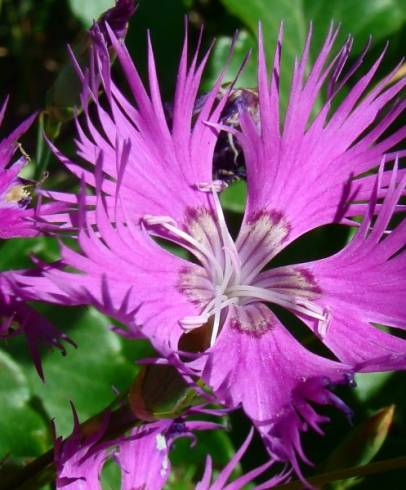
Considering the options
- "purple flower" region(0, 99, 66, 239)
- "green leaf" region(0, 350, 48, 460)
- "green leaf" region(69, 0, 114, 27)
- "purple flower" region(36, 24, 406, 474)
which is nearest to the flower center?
"purple flower" region(36, 24, 406, 474)

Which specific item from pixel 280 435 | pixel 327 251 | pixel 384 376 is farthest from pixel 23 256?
pixel 280 435

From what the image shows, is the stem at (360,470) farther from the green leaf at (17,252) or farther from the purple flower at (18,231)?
the green leaf at (17,252)

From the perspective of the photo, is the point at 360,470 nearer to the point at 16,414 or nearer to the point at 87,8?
the point at 16,414

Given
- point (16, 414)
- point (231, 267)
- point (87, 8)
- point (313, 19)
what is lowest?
point (16, 414)

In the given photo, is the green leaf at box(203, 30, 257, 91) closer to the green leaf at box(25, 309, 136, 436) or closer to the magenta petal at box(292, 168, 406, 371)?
the green leaf at box(25, 309, 136, 436)

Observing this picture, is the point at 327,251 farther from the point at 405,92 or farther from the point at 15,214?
the point at 15,214

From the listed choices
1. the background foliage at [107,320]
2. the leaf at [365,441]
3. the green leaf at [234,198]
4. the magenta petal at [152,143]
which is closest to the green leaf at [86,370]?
the background foliage at [107,320]

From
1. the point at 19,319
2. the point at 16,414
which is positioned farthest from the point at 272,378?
the point at 16,414
